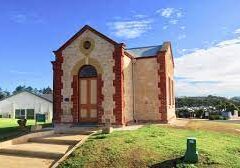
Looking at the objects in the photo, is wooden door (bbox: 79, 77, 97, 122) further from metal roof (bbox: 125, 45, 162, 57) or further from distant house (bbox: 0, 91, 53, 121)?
distant house (bbox: 0, 91, 53, 121)

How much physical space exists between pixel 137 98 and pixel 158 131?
244 inches

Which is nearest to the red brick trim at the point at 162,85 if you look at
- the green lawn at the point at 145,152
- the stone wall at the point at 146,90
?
the stone wall at the point at 146,90

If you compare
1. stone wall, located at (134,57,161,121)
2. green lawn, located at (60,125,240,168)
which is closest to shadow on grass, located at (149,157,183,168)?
green lawn, located at (60,125,240,168)

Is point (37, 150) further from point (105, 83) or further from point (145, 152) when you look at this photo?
point (105, 83)

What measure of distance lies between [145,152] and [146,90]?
1005 cm

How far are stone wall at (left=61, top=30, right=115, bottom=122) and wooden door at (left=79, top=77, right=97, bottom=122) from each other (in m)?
0.63

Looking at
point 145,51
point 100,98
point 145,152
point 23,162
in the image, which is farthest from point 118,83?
point 23,162

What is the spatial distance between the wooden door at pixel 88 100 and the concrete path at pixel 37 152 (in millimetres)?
3760

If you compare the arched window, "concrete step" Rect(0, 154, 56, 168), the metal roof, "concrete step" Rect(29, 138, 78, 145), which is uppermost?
the metal roof

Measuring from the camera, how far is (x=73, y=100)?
66.0 feet

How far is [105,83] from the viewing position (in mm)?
19516

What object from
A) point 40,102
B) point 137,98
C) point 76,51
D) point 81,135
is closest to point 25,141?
point 81,135

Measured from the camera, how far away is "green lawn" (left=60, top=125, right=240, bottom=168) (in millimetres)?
11406

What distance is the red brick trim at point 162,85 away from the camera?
21328mm
